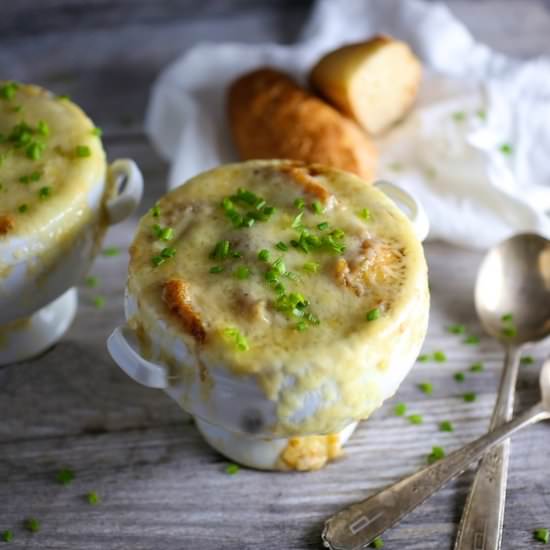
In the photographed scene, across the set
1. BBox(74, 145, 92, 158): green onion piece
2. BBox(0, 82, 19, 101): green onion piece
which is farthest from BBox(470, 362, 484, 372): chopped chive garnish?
BBox(0, 82, 19, 101): green onion piece

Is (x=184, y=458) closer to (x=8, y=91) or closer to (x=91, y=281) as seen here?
(x=91, y=281)

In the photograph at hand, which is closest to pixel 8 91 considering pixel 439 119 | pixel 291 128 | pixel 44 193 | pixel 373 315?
pixel 44 193

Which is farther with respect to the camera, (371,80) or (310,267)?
(371,80)

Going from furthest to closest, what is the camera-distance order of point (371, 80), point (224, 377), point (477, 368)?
point (371, 80) < point (477, 368) < point (224, 377)

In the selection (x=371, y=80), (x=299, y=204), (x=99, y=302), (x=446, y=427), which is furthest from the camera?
(x=371, y=80)

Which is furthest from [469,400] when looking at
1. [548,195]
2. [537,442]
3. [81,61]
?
[81,61]

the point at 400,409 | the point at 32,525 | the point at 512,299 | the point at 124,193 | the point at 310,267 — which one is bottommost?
the point at 32,525
